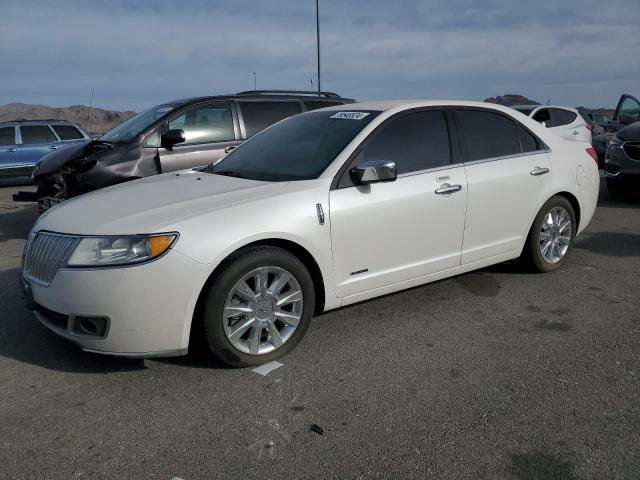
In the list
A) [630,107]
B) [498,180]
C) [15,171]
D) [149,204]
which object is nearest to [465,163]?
[498,180]

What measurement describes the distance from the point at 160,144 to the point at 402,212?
147 inches

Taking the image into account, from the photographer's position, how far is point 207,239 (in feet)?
10.2

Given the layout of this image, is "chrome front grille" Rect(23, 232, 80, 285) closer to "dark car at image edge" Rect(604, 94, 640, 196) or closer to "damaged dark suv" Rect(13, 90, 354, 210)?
"damaged dark suv" Rect(13, 90, 354, 210)

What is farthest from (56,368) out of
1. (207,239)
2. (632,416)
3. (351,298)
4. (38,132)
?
(38,132)

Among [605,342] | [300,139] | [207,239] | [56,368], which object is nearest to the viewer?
[207,239]

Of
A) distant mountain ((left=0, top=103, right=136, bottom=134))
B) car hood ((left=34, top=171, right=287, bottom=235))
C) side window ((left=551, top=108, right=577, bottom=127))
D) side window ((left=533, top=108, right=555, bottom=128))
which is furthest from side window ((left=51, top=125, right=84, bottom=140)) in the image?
distant mountain ((left=0, top=103, right=136, bottom=134))

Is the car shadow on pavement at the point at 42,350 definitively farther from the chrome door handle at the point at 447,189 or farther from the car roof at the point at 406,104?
the car roof at the point at 406,104

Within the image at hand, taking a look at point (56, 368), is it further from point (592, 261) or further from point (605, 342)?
point (592, 261)

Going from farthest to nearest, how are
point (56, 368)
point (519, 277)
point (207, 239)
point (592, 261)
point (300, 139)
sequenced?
point (592, 261), point (519, 277), point (300, 139), point (56, 368), point (207, 239)

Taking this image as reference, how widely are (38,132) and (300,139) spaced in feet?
36.8

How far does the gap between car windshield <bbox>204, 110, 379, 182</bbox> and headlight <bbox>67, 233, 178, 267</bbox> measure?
→ 1.02 meters

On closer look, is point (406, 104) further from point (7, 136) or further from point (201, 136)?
Answer: point (7, 136)

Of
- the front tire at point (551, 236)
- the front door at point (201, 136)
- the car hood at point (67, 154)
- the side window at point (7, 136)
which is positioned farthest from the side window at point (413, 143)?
the side window at point (7, 136)

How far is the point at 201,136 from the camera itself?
6809mm
